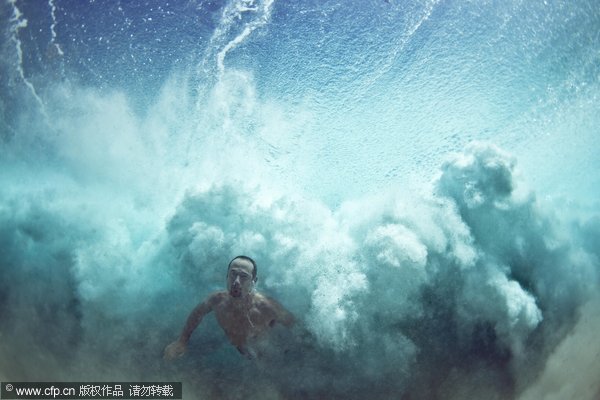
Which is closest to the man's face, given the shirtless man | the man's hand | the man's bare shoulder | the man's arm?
the shirtless man

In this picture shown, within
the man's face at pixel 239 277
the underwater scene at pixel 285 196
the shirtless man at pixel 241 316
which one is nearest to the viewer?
the man's face at pixel 239 277

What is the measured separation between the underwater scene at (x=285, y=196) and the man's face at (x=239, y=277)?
262 mm

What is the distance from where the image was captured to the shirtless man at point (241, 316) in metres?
4.19

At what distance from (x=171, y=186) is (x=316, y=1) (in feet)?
9.67

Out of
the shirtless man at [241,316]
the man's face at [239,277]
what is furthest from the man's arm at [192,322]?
the man's face at [239,277]

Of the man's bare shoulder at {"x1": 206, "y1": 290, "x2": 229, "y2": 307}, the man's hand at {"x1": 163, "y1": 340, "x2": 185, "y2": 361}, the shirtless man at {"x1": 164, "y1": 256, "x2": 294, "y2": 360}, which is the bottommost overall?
the man's hand at {"x1": 163, "y1": 340, "x2": 185, "y2": 361}

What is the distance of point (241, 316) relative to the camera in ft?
13.8

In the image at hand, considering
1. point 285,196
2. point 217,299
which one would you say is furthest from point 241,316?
point 285,196

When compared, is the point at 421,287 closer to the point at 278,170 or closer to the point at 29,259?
the point at 278,170

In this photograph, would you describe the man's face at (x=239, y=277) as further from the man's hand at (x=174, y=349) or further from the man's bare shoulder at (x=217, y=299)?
the man's hand at (x=174, y=349)

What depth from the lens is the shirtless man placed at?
13.8 ft

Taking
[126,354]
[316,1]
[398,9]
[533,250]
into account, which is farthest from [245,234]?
[533,250]

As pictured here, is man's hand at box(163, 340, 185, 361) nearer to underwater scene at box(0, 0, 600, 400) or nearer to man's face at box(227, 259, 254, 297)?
underwater scene at box(0, 0, 600, 400)

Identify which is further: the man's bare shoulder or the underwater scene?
the underwater scene
